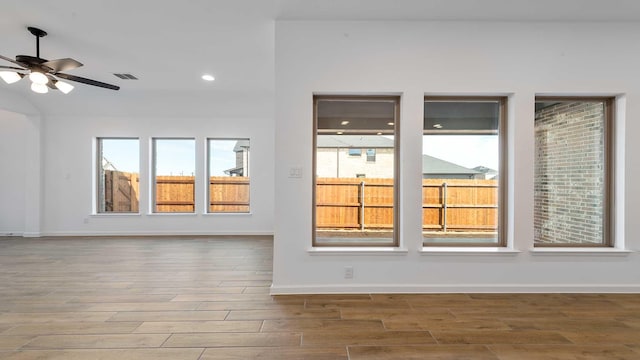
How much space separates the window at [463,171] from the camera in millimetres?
3346

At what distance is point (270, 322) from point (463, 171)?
2.57 m

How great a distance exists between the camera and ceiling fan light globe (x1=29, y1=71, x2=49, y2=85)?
3.51m

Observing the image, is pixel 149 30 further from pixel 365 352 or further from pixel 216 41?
pixel 365 352

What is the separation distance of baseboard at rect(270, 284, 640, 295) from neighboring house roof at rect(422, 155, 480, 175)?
3.92 ft

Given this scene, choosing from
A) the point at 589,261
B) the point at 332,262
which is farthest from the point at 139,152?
the point at 589,261

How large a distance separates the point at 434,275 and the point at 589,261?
159cm

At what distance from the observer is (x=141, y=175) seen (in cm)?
649

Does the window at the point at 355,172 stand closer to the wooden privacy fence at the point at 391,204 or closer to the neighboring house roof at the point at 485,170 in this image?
the wooden privacy fence at the point at 391,204

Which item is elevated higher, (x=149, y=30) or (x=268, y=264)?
(x=149, y=30)

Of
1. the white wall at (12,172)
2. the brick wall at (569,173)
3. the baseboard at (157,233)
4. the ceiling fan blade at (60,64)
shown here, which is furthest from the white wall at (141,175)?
the brick wall at (569,173)

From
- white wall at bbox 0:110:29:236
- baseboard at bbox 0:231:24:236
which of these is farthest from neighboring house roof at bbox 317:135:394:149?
baseboard at bbox 0:231:24:236

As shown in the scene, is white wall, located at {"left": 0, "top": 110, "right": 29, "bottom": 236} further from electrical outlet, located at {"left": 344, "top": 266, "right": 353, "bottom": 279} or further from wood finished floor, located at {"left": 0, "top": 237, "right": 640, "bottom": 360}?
electrical outlet, located at {"left": 344, "top": 266, "right": 353, "bottom": 279}

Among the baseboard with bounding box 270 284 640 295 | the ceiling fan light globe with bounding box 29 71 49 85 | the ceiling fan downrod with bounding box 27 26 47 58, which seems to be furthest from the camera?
the ceiling fan light globe with bounding box 29 71 49 85

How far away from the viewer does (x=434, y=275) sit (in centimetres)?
Answer: 315
